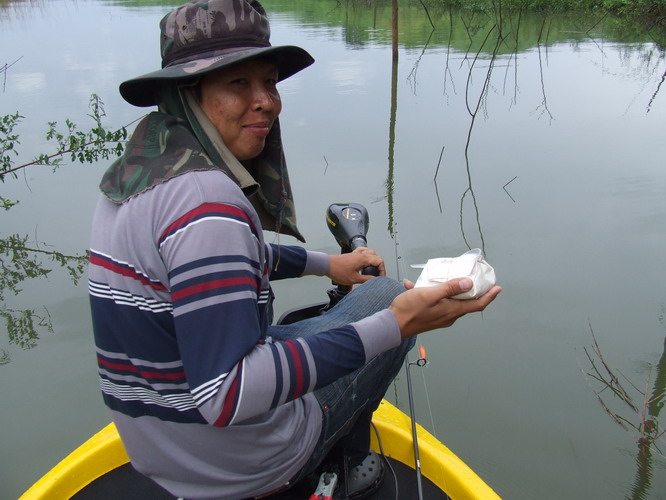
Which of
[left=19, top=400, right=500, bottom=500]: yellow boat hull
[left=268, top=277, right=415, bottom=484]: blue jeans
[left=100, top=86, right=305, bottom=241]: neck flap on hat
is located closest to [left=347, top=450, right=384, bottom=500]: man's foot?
[left=268, top=277, right=415, bottom=484]: blue jeans

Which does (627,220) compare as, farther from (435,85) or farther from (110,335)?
(435,85)

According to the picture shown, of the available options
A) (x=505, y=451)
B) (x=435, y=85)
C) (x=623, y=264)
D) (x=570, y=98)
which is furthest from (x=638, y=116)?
(x=505, y=451)

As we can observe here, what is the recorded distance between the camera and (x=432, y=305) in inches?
52.4

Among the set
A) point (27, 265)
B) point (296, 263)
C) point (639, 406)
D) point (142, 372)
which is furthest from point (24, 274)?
point (639, 406)

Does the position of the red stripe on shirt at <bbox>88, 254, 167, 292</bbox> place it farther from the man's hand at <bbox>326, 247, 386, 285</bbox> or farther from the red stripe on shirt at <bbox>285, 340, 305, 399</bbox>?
the man's hand at <bbox>326, 247, 386, 285</bbox>

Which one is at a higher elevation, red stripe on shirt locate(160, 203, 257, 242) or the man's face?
the man's face

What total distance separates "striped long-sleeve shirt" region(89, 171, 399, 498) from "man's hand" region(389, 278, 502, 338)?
0.05m

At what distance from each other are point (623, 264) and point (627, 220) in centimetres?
71

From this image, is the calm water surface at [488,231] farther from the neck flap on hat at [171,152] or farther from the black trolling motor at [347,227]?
the neck flap on hat at [171,152]

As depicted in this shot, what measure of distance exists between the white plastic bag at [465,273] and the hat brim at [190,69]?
0.60 meters

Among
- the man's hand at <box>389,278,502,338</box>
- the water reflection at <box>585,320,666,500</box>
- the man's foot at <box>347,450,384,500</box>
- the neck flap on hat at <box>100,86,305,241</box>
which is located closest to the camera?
the neck flap on hat at <box>100,86,305,241</box>

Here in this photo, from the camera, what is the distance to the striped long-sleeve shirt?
1082 millimetres

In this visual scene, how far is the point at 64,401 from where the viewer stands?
2.90m

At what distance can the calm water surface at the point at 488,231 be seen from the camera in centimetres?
265
